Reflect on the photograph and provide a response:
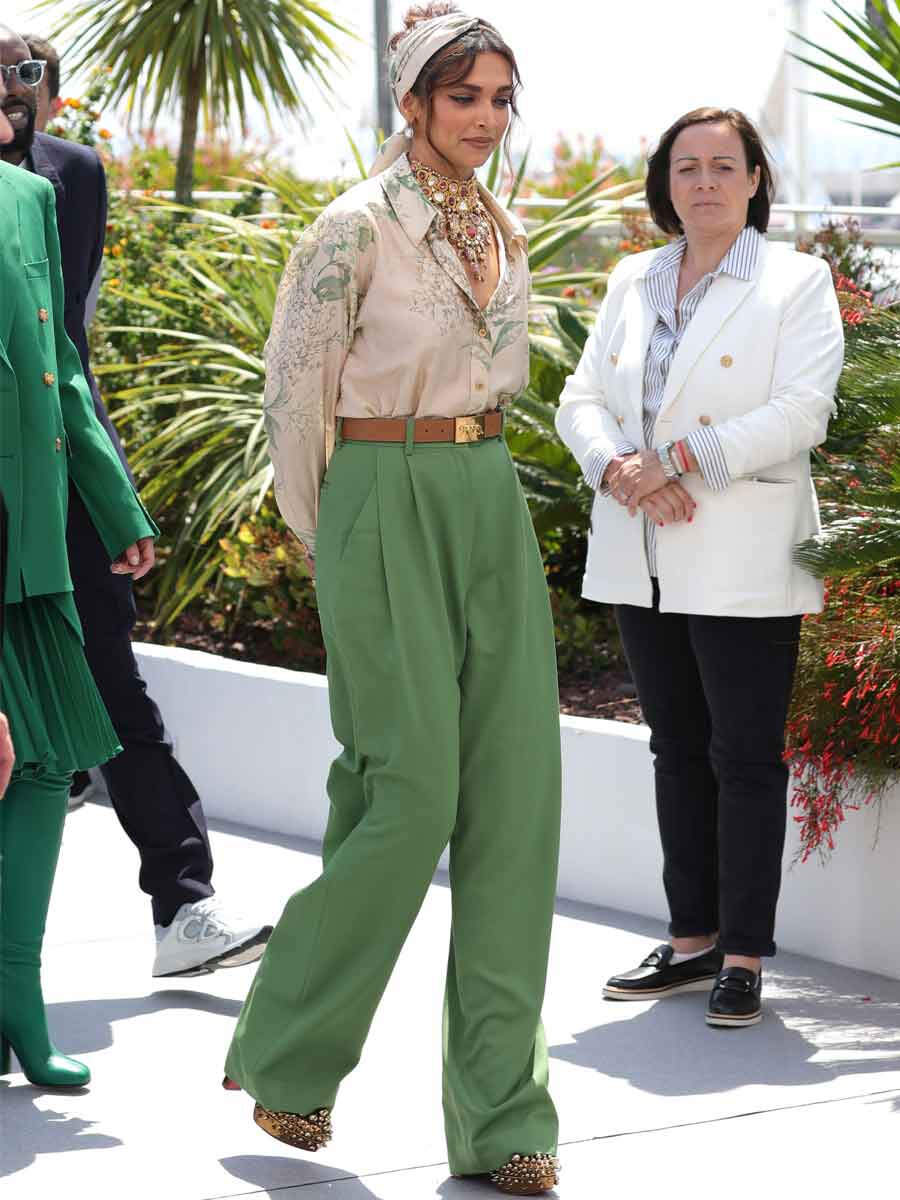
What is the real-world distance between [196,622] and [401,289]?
177 inches

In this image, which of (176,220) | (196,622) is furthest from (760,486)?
(176,220)

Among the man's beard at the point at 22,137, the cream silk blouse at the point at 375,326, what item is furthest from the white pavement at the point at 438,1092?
the man's beard at the point at 22,137

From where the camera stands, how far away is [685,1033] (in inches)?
170

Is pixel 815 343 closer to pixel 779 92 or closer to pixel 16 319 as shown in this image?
pixel 16 319

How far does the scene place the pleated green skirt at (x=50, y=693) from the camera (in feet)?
12.1

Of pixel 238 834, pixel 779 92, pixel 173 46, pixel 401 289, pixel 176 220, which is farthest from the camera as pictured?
pixel 779 92

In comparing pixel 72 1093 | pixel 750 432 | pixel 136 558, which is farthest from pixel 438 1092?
pixel 750 432

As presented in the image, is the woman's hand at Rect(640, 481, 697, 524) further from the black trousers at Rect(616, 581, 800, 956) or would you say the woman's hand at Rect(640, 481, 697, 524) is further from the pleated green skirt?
the pleated green skirt

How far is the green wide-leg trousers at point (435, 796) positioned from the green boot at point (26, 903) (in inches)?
21.3

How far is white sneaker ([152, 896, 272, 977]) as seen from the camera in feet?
15.0

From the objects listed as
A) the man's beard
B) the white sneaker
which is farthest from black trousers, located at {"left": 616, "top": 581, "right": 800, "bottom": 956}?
the man's beard

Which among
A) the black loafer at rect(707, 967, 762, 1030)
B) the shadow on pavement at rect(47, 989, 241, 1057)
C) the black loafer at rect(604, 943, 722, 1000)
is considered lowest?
the shadow on pavement at rect(47, 989, 241, 1057)

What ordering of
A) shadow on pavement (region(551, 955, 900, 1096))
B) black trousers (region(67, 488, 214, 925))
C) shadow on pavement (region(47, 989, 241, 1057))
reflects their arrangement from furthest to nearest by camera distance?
black trousers (region(67, 488, 214, 925)) → shadow on pavement (region(47, 989, 241, 1057)) → shadow on pavement (region(551, 955, 900, 1096))

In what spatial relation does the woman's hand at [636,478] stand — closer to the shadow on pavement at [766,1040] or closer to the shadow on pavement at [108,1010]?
the shadow on pavement at [766,1040]
